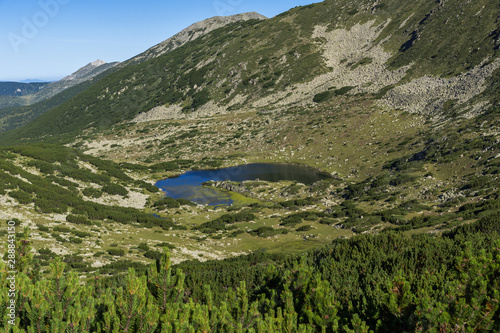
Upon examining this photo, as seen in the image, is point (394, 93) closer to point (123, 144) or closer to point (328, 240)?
point (328, 240)

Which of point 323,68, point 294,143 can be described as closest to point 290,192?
point 294,143

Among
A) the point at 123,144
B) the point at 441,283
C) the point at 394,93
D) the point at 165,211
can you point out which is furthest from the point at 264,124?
the point at 441,283

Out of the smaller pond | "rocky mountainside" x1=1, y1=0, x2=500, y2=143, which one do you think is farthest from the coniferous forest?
"rocky mountainside" x1=1, y1=0, x2=500, y2=143

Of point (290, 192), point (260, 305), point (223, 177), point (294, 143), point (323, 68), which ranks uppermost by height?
point (323, 68)

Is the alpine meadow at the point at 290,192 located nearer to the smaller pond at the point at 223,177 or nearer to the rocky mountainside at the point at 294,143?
the rocky mountainside at the point at 294,143

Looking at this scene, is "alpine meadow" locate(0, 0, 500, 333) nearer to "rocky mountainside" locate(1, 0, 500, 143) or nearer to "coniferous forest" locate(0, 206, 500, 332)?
"coniferous forest" locate(0, 206, 500, 332)

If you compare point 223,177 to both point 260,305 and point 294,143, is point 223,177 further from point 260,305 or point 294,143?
point 260,305
